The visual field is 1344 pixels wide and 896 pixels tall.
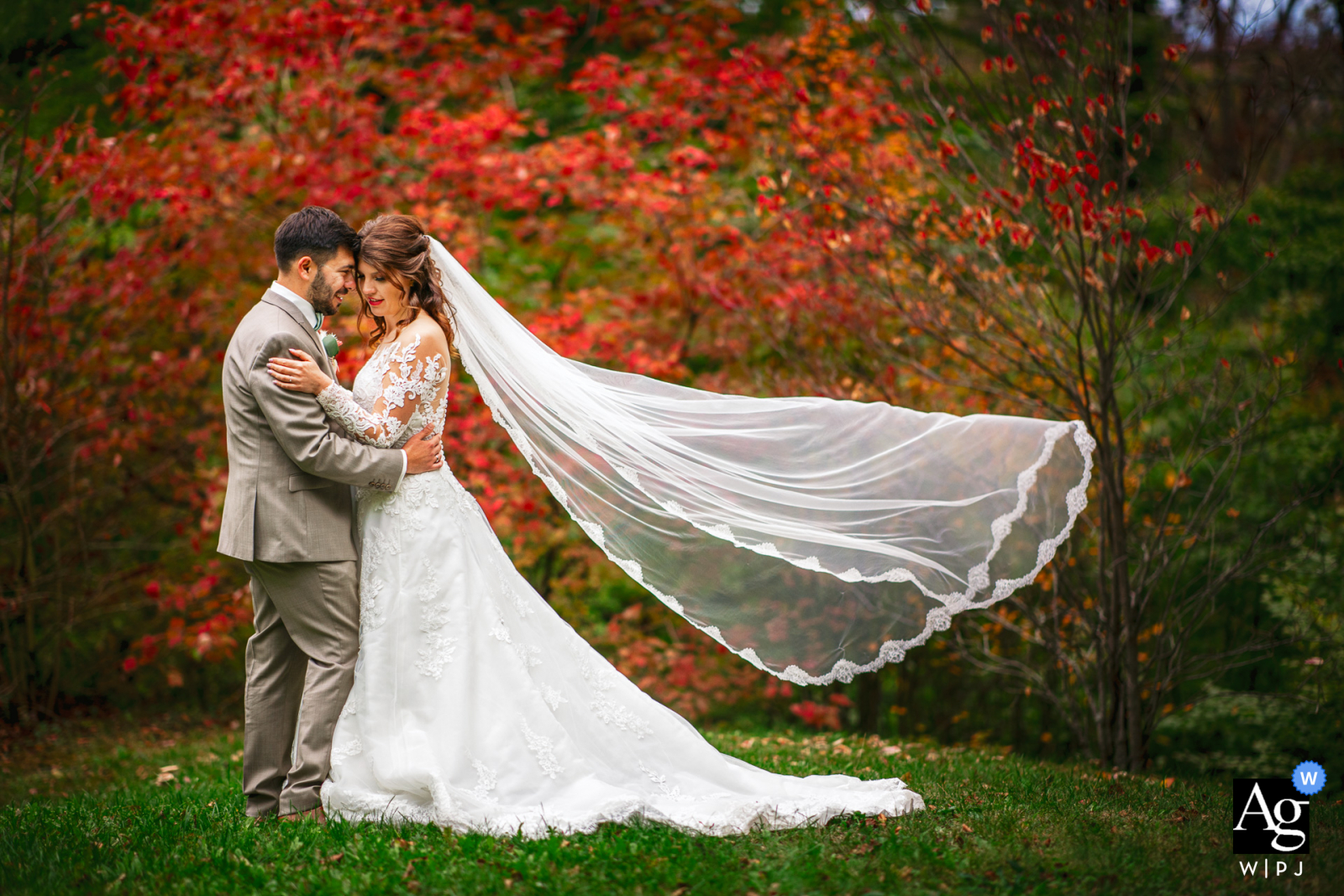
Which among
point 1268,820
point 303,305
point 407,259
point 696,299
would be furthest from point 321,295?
point 1268,820

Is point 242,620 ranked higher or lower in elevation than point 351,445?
lower

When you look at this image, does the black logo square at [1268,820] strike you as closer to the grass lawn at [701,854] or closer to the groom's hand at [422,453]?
the grass lawn at [701,854]

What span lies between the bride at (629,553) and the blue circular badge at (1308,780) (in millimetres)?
2159

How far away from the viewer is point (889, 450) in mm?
4406

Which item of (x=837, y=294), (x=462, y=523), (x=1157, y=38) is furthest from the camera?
(x=1157, y=38)

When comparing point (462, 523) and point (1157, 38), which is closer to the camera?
point (462, 523)

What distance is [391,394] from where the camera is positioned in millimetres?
4156

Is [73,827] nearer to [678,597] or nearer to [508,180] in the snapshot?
[678,597]

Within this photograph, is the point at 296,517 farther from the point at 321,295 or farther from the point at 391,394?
the point at 321,295

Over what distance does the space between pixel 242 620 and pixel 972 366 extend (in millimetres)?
5450

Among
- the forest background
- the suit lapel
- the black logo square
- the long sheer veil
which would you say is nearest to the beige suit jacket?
the suit lapel

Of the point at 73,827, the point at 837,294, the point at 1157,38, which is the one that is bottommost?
the point at 73,827

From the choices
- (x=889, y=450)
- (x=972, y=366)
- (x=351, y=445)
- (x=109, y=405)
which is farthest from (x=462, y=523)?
(x=109, y=405)

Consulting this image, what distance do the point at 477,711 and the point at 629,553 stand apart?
0.87m
